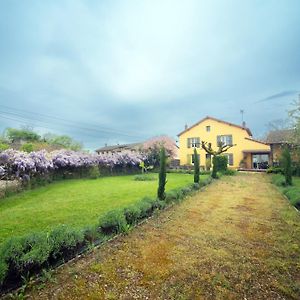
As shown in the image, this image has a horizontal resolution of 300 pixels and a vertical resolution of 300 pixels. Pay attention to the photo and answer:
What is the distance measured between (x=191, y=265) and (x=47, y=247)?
304 cm

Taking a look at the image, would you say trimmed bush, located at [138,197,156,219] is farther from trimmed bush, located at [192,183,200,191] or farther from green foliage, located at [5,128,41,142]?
green foliage, located at [5,128,41,142]

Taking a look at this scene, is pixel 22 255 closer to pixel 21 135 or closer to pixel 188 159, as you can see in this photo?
pixel 188 159

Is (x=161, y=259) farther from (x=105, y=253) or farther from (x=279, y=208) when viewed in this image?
(x=279, y=208)

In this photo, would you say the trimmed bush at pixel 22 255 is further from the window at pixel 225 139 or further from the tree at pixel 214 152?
the window at pixel 225 139

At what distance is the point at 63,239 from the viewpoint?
4926mm

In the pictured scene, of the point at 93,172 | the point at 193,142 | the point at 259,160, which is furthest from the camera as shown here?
the point at 193,142

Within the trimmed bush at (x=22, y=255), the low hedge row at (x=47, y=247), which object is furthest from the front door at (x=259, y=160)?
the trimmed bush at (x=22, y=255)

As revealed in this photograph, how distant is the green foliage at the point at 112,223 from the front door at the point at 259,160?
32.1 m

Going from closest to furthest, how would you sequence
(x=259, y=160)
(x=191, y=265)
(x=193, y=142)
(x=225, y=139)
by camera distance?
1. (x=191, y=265)
2. (x=259, y=160)
3. (x=225, y=139)
4. (x=193, y=142)

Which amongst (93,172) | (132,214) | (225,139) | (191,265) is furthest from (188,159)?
(191,265)

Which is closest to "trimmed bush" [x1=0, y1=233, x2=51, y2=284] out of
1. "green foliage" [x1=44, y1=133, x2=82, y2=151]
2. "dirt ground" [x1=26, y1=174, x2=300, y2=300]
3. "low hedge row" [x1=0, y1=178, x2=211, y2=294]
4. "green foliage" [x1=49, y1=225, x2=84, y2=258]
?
"low hedge row" [x1=0, y1=178, x2=211, y2=294]

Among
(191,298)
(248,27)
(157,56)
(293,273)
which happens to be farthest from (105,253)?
(157,56)

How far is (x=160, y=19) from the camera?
38.8 ft

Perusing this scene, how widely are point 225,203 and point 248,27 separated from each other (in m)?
8.85
